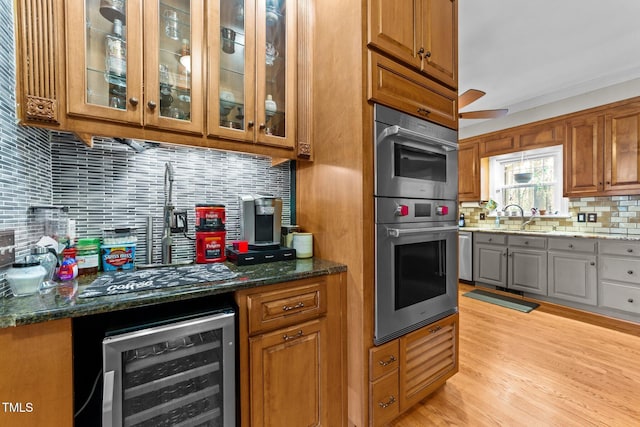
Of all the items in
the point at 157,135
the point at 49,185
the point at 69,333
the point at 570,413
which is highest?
the point at 157,135

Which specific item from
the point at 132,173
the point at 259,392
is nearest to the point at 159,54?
the point at 132,173

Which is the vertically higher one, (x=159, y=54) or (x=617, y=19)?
(x=617, y=19)

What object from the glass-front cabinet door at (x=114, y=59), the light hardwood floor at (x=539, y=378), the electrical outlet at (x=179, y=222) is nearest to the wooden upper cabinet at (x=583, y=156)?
the light hardwood floor at (x=539, y=378)

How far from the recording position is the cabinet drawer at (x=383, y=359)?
132cm

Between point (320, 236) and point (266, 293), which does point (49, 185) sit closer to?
point (266, 293)

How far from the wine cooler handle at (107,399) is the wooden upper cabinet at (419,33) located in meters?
1.72

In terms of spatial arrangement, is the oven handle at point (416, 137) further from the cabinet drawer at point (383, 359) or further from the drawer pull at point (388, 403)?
the drawer pull at point (388, 403)

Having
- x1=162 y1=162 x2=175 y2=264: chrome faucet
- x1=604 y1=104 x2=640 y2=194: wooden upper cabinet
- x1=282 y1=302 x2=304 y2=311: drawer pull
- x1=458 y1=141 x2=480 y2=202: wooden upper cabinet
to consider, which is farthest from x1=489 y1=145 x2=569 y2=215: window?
x1=162 y1=162 x2=175 y2=264: chrome faucet

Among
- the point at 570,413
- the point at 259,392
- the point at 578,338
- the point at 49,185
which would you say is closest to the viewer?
the point at 259,392

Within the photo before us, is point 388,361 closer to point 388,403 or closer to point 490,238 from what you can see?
point 388,403

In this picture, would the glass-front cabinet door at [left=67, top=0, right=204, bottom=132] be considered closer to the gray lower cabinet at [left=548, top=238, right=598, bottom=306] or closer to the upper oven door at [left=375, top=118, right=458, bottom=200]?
the upper oven door at [left=375, top=118, right=458, bottom=200]

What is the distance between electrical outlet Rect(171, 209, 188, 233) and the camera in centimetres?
145

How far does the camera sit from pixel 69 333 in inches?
32.2

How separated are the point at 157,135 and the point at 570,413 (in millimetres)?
2757
